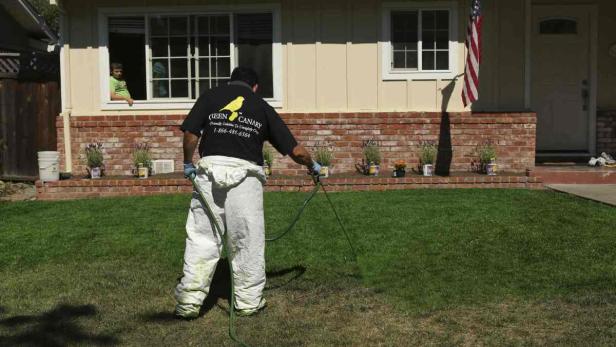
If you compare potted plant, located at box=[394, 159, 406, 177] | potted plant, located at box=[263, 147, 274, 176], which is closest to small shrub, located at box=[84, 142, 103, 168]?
potted plant, located at box=[263, 147, 274, 176]

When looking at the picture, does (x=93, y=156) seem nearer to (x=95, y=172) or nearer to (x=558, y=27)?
(x=95, y=172)

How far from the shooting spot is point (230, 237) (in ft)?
17.7

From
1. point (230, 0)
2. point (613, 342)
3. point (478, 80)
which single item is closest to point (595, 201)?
point (478, 80)

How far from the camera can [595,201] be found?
367 inches

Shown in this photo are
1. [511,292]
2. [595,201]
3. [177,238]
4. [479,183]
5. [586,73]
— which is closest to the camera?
[511,292]

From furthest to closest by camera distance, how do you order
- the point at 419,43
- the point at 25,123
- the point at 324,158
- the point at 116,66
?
1. the point at 25,123
2. the point at 116,66
3. the point at 419,43
4. the point at 324,158

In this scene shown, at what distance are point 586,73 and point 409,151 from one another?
3.57m

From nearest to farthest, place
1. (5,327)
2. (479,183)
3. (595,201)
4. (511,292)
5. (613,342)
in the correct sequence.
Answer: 1. (613,342)
2. (5,327)
3. (511,292)
4. (595,201)
5. (479,183)

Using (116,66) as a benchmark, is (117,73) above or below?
below

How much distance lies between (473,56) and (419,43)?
4.06ft

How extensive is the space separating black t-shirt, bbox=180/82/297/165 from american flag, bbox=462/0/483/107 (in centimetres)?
602

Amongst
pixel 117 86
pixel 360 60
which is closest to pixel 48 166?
pixel 117 86

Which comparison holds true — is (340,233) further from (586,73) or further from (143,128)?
(586,73)

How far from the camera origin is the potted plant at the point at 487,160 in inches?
441
